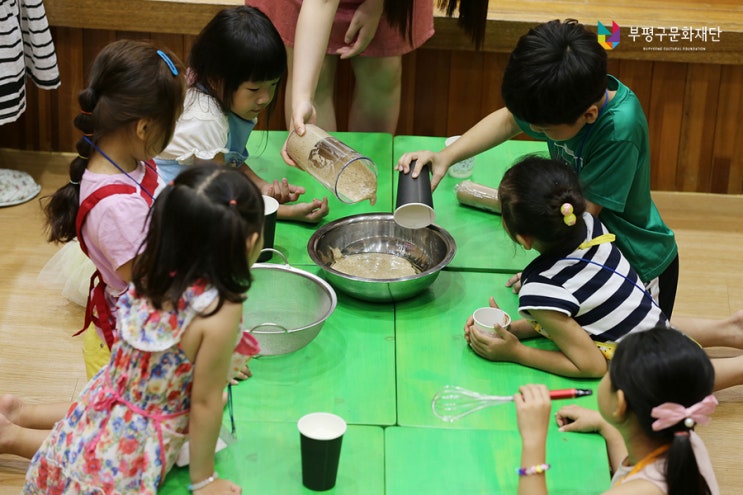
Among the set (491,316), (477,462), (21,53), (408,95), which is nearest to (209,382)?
(477,462)

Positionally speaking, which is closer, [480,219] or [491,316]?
[491,316]

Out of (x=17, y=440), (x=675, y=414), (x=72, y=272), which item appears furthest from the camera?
(x=72, y=272)

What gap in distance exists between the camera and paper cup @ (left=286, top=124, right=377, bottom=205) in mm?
2564

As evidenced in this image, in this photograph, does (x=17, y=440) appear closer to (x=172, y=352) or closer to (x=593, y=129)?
(x=172, y=352)

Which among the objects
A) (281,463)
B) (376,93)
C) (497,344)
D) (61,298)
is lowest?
(61,298)

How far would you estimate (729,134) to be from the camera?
4.06m

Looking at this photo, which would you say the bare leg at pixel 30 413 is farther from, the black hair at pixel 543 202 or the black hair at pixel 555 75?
the black hair at pixel 555 75

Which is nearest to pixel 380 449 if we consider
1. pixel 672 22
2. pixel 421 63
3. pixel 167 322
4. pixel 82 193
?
pixel 167 322

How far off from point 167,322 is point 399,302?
75 centimetres

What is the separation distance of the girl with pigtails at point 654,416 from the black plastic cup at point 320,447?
12.9 inches

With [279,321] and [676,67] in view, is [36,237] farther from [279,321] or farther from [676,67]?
[676,67]

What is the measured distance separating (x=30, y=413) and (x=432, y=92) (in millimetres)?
2329

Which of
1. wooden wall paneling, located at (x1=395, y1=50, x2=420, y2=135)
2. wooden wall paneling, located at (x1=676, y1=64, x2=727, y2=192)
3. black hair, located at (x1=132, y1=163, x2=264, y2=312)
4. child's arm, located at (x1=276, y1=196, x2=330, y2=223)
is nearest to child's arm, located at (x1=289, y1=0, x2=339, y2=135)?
child's arm, located at (x1=276, y1=196, x2=330, y2=223)

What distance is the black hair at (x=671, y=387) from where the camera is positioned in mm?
1561
